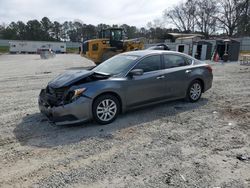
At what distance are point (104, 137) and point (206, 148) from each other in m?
1.80

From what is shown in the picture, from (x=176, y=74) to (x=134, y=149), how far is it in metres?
2.79

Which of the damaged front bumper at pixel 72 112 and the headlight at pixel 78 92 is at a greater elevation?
the headlight at pixel 78 92

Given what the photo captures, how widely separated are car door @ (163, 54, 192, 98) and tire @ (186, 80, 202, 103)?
0.20 metres

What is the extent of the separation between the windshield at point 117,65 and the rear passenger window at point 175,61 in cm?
88

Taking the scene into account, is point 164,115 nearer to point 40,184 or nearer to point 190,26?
point 40,184

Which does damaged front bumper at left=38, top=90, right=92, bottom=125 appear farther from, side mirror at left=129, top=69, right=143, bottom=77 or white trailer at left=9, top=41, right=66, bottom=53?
white trailer at left=9, top=41, right=66, bottom=53

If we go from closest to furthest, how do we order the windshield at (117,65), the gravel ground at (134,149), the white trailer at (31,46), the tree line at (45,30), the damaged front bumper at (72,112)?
the gravel ground at (134,149) < the damaged front bumper at (72,112) < the windshield at (117,65) < the white trailer at (31,46) < the tree line at (45,30)

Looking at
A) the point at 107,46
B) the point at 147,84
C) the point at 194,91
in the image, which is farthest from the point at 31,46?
the point at 147,84

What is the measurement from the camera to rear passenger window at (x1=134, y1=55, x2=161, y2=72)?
18.1ft

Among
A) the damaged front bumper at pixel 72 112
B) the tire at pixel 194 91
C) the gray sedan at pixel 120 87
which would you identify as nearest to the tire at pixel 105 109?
the gray sedan at pixel 120 87

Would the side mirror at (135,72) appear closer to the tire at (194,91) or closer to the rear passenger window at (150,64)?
the rear passenger window at (150,64)

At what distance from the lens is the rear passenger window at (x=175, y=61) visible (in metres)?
5.96

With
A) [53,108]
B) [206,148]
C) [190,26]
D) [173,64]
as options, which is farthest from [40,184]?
[190,26]

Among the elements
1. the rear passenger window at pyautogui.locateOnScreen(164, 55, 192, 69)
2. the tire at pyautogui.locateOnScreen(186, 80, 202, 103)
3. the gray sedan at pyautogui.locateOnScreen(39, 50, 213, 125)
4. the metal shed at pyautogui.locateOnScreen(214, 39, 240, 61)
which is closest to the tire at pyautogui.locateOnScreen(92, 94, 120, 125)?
the gray sedan at pyautogui.locateOnScreen(39, 50, 213, 125)
